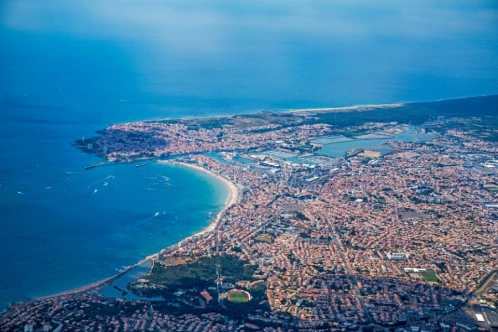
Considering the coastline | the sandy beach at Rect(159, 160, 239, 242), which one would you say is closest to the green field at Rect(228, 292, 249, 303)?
the coastline

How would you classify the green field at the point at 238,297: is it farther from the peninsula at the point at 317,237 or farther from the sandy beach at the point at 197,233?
the sandy beach at the point at 197,233

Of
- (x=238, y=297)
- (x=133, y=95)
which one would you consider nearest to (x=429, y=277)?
(x=238, y=297)

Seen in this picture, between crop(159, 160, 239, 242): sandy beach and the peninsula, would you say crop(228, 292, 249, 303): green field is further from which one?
crop(159, 160, 239, 242): sandy beach

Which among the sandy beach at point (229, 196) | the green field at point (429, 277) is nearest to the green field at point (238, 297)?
the sandy beach at point (229, 196)

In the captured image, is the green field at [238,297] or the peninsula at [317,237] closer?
the peninsula at [317,237]

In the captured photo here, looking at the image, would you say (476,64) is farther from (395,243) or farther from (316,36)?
(395,243)

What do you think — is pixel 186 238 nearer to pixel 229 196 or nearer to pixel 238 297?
pixel 238 297
